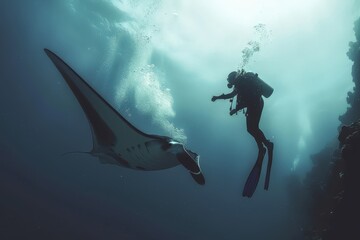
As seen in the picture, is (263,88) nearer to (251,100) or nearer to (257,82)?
(257,82)

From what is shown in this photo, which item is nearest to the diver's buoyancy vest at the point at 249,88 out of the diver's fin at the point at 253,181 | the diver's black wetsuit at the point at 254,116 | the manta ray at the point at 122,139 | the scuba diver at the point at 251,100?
the scuba diver at the point at 251,100

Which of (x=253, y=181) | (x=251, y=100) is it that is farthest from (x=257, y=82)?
(x=253, y=181)

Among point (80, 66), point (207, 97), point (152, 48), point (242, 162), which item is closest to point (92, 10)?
point (152, 48)

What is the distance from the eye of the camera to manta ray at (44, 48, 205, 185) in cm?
336

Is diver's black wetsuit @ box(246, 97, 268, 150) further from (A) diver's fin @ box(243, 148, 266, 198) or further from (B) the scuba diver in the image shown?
(A) diver's fin @ box(243, 148, 266, 198)

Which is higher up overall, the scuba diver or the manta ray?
the scuba diver

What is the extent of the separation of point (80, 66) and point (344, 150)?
112ft

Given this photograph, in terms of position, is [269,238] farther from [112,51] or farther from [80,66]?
[80,66]

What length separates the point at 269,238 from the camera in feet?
122

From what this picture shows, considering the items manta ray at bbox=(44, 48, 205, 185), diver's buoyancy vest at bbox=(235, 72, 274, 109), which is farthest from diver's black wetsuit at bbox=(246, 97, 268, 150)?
manta ray at bbox=(44, 48, 205, 185)

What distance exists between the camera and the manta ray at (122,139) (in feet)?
11.0

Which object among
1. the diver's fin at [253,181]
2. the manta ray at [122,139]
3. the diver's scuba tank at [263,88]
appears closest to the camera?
the manta ray at [122,139]

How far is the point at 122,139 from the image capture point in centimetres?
402

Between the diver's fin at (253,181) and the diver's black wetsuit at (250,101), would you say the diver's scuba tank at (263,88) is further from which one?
the diver's fin at (253,181)
